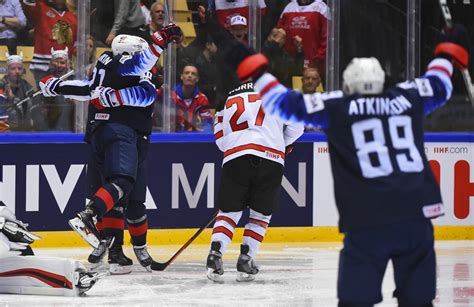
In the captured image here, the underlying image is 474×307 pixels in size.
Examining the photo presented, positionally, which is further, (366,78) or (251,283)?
(251,283)

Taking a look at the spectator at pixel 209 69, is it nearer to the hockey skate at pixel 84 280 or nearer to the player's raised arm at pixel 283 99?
the hockey skate at pixel 84 280

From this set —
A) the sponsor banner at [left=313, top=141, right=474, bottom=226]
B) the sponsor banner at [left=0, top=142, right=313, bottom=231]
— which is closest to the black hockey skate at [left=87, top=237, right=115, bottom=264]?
the sponsor banner at [left=0, top=142, right=313, bottom=231]

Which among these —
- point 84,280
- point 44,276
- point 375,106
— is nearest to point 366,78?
point 375,106

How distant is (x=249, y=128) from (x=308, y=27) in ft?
9.96

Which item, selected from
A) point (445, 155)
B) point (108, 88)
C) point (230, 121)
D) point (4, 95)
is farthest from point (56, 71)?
point (445, 155)

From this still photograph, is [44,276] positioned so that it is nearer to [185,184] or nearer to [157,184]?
[157,184]

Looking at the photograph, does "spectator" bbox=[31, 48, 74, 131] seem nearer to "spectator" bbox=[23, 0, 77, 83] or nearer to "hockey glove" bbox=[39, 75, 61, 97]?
"spectator" bbox=[23, 0, 77, 83]

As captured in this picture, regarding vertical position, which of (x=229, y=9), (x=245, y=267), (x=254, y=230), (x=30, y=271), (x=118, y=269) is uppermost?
(x=229, y=9)

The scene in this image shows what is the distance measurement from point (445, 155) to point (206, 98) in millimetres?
1983

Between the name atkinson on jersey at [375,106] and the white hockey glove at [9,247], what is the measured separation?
280cm

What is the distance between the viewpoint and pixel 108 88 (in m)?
8.02

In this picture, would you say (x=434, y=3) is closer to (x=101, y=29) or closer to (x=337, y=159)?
(x=101, y=29)

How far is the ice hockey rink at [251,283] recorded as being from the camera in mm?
6988

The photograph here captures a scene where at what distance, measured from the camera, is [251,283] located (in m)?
7.76
